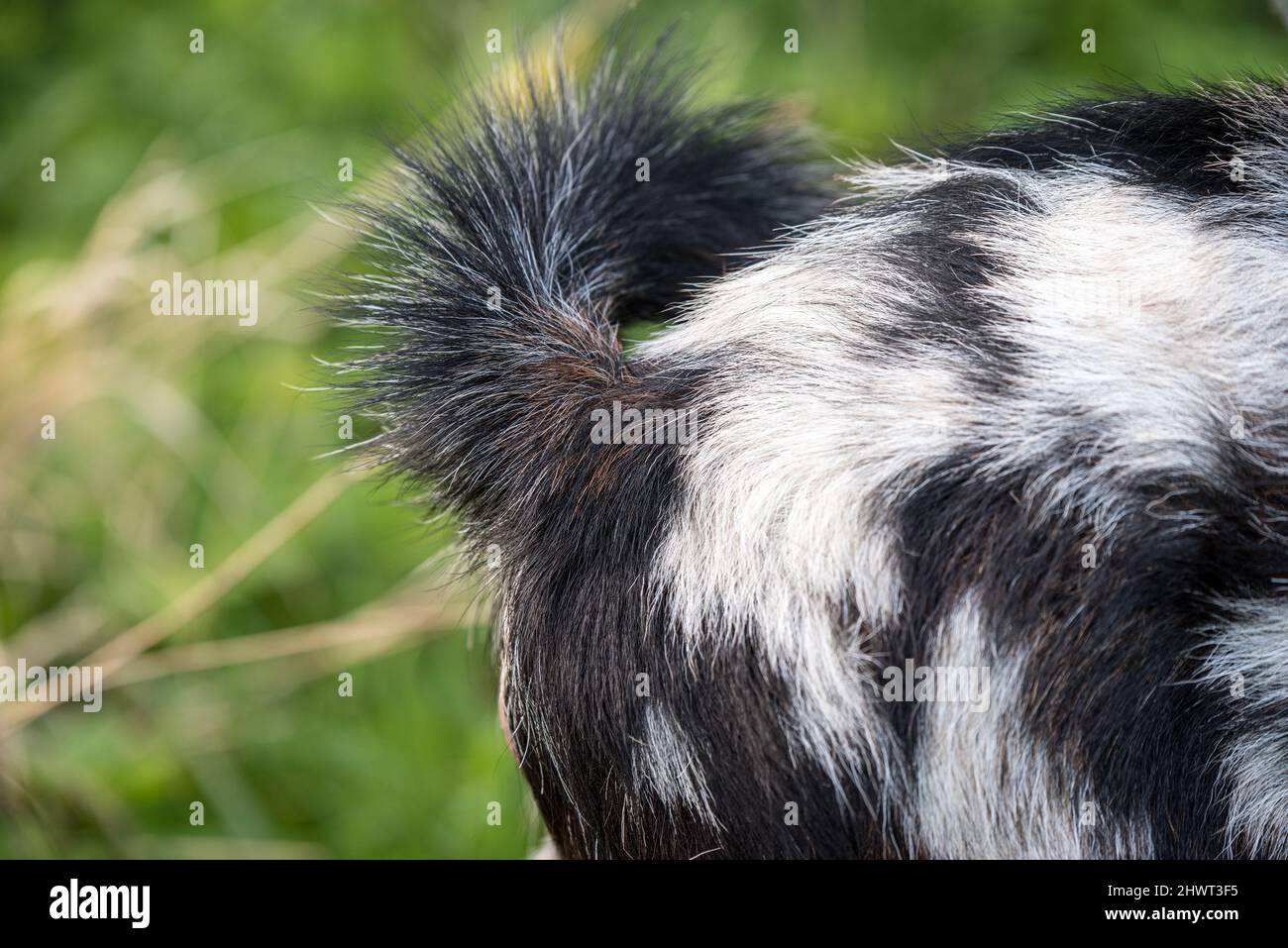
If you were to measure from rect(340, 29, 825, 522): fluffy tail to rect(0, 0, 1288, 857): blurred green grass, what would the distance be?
76 centimetres

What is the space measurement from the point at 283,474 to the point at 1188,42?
12.2ft

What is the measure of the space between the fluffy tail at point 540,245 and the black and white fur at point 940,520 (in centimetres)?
1

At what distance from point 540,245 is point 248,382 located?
293 cm

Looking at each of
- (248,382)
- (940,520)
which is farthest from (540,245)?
(248,382)

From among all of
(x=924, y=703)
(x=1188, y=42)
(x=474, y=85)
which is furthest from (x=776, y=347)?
(x=1188, y=42)

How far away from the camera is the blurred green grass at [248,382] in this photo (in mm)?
3701

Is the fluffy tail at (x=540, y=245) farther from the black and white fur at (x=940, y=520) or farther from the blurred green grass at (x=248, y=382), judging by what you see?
the blurred green grass at (x=248, y=382)

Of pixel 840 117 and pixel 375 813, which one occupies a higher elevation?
pixel 840 117

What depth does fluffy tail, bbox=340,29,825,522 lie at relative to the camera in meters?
1.70

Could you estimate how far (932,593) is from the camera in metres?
1.40

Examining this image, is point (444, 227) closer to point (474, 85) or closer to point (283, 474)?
point (474, 85)
